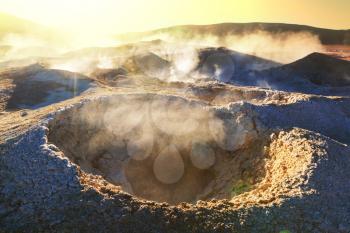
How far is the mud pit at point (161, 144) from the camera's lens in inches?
539

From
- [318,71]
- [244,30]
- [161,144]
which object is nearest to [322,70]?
[318,71]

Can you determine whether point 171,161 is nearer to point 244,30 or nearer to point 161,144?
A: point 161,144

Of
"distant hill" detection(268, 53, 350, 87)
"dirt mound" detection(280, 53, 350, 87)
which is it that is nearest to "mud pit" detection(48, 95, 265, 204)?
"distant hill" detection(268, 53, 350, 87)

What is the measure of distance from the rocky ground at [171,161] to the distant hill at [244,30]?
40453 millimetres

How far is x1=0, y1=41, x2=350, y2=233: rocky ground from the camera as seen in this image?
8562mm

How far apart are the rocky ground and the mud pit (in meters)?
0.04

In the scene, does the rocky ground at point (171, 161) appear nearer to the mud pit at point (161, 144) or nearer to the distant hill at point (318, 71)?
the mud pit at point (161, 144)

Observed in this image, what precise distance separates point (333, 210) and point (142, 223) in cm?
395

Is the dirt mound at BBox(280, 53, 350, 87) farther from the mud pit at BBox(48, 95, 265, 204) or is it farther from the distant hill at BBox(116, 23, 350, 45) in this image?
the distant hill at BBox(116, 23, 350, 45)

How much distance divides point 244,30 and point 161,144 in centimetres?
4826

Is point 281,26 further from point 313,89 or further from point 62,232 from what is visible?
point 62,232

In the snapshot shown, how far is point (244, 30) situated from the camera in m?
60.5

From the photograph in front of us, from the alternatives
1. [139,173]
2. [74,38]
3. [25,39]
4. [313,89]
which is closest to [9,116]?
[139,173]

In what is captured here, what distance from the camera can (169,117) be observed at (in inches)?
601
